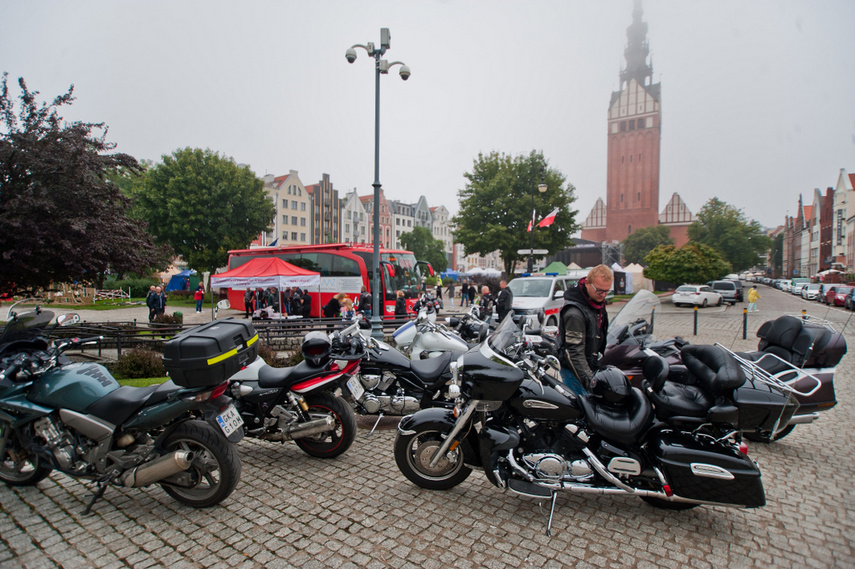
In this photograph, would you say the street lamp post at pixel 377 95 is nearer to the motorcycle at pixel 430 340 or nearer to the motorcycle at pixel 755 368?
the motorcycle at pixel 430 340

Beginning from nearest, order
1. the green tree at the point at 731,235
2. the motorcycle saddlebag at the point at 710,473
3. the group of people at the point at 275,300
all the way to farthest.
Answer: the motorcycle saddlebag at the point at 710,473 → the group of people at the point at 275,300 → the green tree at the point at 731,235

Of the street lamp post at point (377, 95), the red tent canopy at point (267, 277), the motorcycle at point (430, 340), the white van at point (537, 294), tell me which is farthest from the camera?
the red tent canopy at point (267, 277)

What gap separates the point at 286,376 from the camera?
4395 mm

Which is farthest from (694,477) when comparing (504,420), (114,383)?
(114,383)

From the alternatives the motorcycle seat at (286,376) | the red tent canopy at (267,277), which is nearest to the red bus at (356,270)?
the red tent canopy at (267,277)

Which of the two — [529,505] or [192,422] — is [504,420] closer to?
[529,505]

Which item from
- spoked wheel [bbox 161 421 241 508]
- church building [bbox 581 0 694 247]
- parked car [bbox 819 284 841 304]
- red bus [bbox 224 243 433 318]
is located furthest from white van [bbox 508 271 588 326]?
church building [bbox 581 0 694 247]

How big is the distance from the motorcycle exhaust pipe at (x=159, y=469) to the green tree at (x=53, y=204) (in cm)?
656

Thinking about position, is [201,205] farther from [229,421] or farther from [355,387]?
[229,421]

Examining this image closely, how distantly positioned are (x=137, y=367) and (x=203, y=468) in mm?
5835

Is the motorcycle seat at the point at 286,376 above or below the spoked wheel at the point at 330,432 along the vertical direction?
above

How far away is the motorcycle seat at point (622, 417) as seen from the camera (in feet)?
10.5

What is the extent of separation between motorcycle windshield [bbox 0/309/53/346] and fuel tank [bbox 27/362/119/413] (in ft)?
1.30

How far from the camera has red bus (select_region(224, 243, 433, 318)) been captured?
61.8 ft
